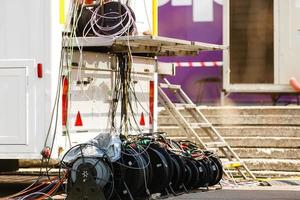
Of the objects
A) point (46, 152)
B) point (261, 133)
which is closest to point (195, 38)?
point (261, 133)

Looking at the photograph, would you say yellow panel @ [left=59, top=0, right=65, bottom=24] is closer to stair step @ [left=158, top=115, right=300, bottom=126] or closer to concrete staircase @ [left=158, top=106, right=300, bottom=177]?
stair step @ [left=158, top=115, right=300, bottom=126]

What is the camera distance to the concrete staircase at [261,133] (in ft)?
42.1

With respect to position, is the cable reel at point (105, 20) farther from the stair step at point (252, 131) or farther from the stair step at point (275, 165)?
the stair step at point (252, 131)

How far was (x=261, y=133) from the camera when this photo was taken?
13586mm

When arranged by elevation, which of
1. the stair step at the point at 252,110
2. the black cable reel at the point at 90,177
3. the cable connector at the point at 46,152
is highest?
the stair step at the point at 252,110

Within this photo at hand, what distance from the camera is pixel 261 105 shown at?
15.0 m

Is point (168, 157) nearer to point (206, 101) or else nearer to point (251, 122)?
point (251, 122)

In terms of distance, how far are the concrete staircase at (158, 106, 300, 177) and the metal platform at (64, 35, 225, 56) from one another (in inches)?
119

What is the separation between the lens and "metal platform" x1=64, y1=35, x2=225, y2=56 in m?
9.48

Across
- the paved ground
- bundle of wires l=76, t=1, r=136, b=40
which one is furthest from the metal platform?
the paved ground

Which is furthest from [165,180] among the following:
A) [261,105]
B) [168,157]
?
[261,105]

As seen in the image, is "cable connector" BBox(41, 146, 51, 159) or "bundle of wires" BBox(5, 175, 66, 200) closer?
"cable connector" BBox(41, 146, 51, 159)

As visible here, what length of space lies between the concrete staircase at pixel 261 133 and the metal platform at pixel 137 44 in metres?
3.02

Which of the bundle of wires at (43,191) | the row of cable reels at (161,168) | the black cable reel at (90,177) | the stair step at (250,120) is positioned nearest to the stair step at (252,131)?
the stair step at (250,120)
